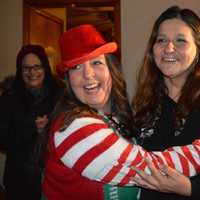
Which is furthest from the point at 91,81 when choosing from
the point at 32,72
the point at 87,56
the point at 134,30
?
the point at 134,30

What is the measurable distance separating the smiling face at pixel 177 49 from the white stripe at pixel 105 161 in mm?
426

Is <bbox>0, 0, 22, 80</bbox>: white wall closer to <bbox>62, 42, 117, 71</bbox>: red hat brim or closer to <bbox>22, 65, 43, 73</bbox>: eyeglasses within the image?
<bbox>22, 65, 43, 73</bbox>: eyeglasses

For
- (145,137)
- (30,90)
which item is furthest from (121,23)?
(145,137)

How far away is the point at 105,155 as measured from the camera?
4.15 ft

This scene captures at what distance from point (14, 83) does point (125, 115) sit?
1349 mm

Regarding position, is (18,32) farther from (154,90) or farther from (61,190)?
(61,190)

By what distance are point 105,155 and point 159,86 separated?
0.59 m

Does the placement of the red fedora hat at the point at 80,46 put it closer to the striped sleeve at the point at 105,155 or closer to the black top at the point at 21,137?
the striped sleeve at the point at 105,155

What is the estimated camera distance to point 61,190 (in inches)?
54.3

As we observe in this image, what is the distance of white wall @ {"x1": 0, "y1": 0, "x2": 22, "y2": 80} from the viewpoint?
3.68 meters

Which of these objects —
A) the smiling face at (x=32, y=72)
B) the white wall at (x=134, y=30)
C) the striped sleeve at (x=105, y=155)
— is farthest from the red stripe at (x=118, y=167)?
the white wall at (x=134, y=30)

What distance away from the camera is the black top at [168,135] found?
4.54ft

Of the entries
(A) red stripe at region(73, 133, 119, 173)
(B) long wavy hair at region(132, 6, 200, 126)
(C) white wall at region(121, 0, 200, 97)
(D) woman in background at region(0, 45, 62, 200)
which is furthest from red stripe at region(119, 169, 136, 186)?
(C) white wall at region(121, 0, 200, 97)

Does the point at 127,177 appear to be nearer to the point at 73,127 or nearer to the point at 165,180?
the point at 165,180
